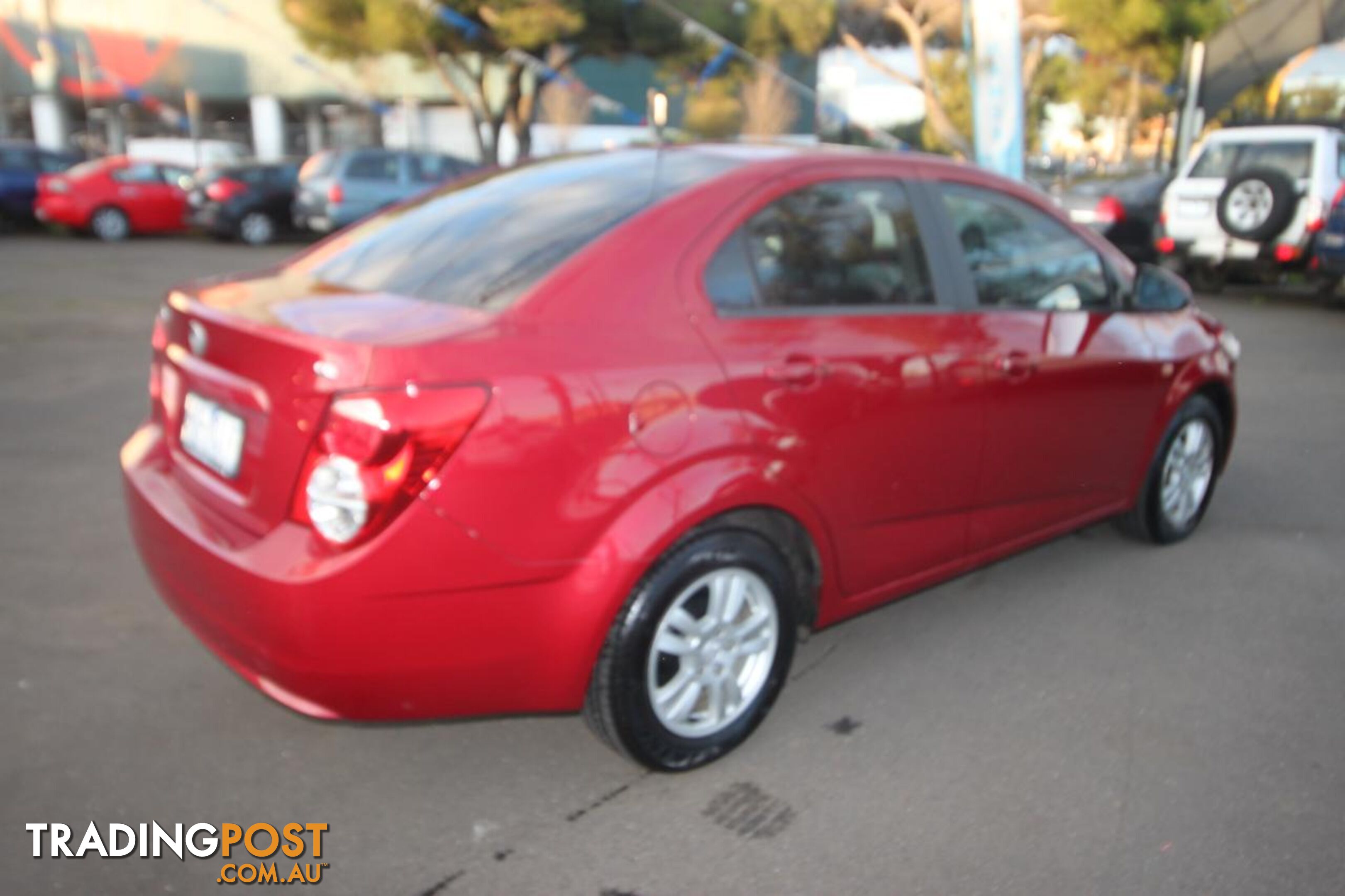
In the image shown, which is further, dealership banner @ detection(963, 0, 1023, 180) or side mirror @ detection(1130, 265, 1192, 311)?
dealership banner @ detection(963, 0, 1023, 180)

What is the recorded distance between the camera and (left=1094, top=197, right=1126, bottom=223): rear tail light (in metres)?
14.5

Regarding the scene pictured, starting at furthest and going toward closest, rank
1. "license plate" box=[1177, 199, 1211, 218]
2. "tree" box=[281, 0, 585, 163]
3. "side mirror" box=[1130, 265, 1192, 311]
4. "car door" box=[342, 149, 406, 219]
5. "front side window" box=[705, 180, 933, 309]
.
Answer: "tree" box=[281, 0, 585, 163] → "car door" box=[342, 149, 406, 219] → "license plate" box=[1177, 199, 1211, 218] → "side mirror" box=[1130, 265, 1192, 311] → "front side window" box=[705, 180, 933, 309]

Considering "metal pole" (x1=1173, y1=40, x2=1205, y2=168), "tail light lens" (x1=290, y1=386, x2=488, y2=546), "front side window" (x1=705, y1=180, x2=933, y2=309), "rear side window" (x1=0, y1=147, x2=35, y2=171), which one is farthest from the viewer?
"metal pole" (x1=1173, y1=40, x2=1205, y2=168)

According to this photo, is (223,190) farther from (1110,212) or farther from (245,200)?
(1110,212)

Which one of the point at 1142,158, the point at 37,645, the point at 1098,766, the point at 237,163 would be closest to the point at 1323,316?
the point at 1098,766

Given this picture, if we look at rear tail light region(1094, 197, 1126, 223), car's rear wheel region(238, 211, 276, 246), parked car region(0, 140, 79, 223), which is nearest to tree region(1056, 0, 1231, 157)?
rear tail light region(1094, 197, 1126, 223)

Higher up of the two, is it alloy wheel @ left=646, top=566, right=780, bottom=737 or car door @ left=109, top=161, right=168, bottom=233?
car door @ left=109, top=161, right=168, bottom=233

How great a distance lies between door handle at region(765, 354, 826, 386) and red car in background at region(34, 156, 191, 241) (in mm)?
17395

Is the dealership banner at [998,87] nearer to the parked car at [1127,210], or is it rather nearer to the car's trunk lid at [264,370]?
the parked car at [1127,210]

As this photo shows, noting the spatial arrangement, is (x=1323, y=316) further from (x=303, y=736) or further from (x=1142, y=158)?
(x=1142, y=158)

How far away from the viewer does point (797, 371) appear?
2.88m

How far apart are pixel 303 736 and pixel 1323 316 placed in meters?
12.1

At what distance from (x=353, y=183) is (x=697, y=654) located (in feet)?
52.3

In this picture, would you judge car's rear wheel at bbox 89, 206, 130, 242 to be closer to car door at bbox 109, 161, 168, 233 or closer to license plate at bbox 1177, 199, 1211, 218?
car door at bbox 109, 161, 168, 233
